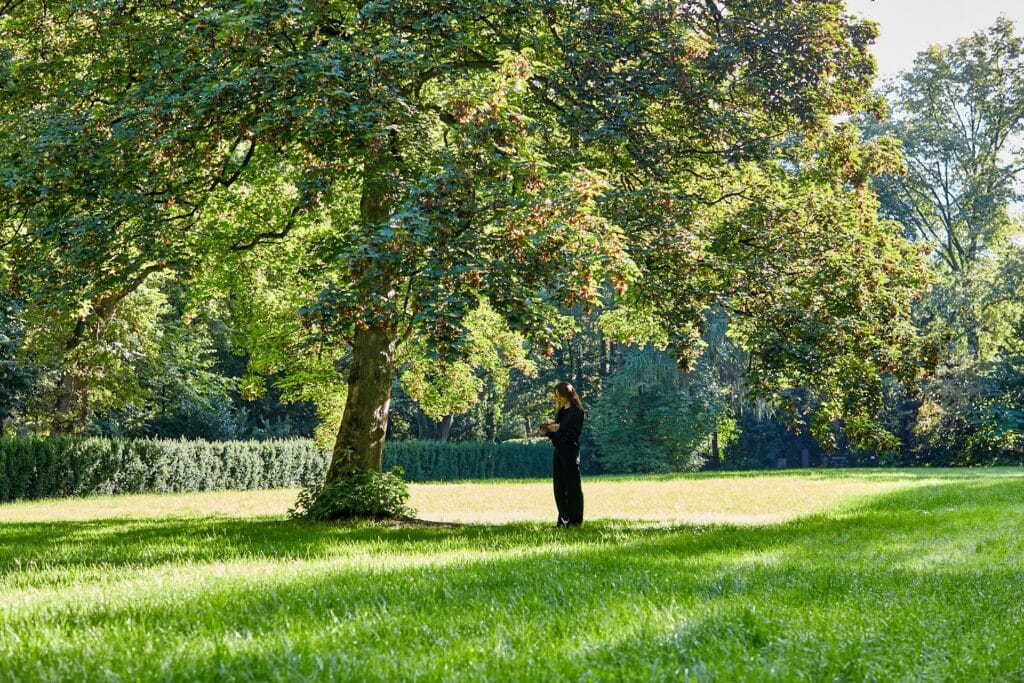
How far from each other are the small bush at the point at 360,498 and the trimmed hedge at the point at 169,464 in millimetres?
13065

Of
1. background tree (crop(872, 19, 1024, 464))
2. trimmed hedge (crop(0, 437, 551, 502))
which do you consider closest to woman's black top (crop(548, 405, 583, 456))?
trimmed hedge (crop(0, 437, 551, 502))

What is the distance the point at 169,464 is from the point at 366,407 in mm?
16515

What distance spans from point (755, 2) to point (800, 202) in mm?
3044

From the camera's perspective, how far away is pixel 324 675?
4.25 metres

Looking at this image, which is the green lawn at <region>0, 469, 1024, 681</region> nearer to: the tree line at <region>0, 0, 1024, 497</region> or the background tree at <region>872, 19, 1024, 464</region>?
the tree line at <region>0, 0, 1024, 497</region>

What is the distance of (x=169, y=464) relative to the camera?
2883 centimetres

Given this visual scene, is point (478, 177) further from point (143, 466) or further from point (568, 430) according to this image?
point (143, 466)

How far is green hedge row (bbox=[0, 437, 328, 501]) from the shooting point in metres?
23.9

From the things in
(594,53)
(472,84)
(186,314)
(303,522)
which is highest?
(594,53)

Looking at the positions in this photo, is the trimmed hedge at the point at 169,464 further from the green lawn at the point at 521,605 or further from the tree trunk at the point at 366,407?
the green lawn at the point at 521,605

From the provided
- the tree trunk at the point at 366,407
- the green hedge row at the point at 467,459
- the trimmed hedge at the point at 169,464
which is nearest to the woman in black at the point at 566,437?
the tree trunk at the point at 366,407

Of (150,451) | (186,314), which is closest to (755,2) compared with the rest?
(186,314)

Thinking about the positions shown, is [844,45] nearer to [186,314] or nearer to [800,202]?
[800,202]

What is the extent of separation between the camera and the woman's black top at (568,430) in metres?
11.9
